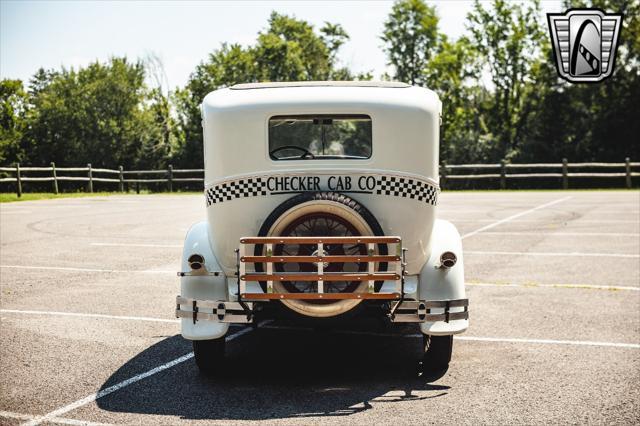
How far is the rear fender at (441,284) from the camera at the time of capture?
518 cm

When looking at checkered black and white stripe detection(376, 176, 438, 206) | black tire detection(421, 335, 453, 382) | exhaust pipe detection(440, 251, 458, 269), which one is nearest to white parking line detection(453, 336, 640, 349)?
black tire detection(421, 335, 453, 382)

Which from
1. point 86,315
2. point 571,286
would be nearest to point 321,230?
point 86,315

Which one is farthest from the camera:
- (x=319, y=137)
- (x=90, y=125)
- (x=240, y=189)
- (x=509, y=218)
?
(x=90, y=125)

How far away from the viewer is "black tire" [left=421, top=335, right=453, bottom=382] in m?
5.37

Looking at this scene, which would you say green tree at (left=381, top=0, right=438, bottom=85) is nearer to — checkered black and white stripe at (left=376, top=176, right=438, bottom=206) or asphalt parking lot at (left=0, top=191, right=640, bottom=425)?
asphalt parking lot at (left=0, top=191, right=640, bottom=425)

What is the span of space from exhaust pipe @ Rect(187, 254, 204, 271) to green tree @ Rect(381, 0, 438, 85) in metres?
52.1

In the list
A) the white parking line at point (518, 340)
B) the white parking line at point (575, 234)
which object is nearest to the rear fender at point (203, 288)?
the white parking line at point (518, 340)

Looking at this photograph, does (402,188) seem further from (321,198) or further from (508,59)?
(508,59)

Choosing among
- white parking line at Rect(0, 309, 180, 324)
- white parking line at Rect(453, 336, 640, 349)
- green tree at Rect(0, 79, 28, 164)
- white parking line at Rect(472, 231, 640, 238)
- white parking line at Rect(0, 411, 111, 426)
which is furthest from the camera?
green tree at Rect(0, 79, 28, 164)

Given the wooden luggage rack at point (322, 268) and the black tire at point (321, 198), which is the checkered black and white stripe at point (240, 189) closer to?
the black tire at point (321, 198)

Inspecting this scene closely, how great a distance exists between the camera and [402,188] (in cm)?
535

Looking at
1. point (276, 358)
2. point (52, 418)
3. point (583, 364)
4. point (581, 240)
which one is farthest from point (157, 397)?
point (581, 240)

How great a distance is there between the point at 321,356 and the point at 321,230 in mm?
1387

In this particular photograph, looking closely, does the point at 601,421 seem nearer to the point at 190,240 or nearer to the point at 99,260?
the point at 190,240
